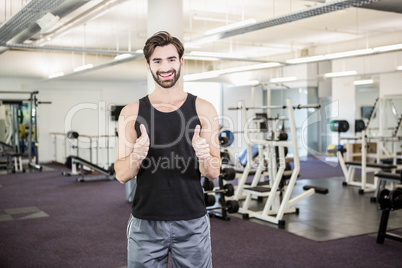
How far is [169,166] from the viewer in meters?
1.51

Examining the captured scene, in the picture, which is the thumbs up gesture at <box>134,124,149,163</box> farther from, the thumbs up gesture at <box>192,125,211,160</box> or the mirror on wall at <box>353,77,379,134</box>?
the mirror on wall at <box>353,77,379,134</box>

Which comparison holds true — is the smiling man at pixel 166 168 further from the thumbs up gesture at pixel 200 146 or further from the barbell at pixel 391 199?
the barbell at pixel 391 199

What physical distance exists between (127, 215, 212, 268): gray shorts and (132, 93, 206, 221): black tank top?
0.03 metres

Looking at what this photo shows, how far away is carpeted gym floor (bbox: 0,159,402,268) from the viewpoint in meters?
3.80

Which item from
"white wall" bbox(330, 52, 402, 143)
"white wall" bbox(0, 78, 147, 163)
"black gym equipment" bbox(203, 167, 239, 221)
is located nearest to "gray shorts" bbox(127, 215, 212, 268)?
"black gym equipment" bbox(203, 167, 239, 221)

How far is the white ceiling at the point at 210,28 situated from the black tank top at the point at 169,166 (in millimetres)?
4575

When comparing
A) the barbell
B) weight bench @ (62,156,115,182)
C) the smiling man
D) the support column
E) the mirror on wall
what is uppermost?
the support column

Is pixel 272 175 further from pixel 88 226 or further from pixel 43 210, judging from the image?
pixel 43 210

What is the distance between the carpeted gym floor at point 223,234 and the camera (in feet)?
12.5

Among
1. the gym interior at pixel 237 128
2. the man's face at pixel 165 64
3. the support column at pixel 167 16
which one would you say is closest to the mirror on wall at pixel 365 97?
the gym interior at pixel 237 128

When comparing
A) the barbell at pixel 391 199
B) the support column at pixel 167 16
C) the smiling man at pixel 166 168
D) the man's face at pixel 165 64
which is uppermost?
the support column at pixel 167 16

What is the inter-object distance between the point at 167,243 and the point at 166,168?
0.88ft

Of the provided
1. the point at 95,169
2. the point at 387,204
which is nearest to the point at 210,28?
the point at 95,169

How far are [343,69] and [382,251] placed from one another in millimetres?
8443
